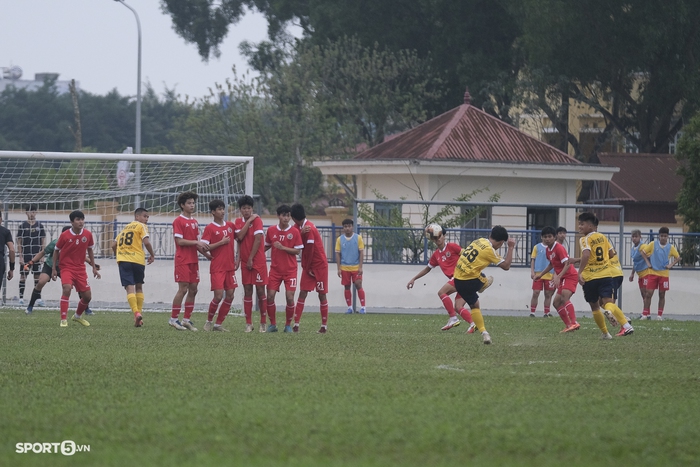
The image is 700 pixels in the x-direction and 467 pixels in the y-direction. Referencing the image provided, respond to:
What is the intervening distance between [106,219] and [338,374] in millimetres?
16664

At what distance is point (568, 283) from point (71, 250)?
7.96m

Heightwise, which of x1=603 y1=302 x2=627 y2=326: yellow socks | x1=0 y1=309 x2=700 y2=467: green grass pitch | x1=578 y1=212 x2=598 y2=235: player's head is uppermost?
x1=578 y1=212 x2=598 y2=235: player's head

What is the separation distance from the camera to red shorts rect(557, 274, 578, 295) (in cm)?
1545

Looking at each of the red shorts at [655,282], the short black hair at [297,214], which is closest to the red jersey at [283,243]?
the short black hair at [297,214]

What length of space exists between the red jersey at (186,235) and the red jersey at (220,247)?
0.30 m

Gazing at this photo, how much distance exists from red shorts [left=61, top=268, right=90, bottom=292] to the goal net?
3.80 metres

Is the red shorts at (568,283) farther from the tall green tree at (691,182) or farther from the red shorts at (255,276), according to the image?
the tall green tree at (691,182)

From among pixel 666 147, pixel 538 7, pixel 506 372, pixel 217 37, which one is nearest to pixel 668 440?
pixel 506 372

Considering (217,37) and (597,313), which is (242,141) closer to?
(217,37)

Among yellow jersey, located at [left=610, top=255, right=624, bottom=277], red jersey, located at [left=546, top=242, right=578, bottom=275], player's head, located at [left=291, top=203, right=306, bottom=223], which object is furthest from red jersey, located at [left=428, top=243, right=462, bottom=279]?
player's head, located at [left=291, top=203, right=306, bottom=223]

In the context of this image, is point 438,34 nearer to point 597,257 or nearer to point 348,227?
point 348,227

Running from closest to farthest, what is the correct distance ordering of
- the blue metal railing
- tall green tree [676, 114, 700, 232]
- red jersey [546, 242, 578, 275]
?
1. red jersey [546, 242, 578, 275]
2. the blue metal railing
3. tall green tree [676, 114, 700, 232]

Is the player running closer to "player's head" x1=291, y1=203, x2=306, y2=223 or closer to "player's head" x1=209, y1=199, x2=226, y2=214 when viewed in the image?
"player's head" x1=291, y1=203, x2=306, y2=223

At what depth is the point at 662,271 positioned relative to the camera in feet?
66.9
